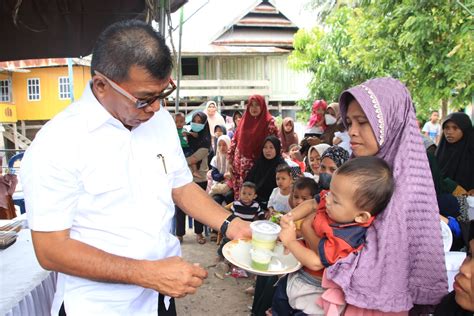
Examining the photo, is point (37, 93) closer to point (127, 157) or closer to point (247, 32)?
point (247, 32)

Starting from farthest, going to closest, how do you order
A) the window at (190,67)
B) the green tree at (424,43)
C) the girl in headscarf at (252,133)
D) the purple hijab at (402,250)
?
the window at (190,67) → the girl in headscarf at (252,133) → the green tree at (424,43) → the purple hijab at (402,250)

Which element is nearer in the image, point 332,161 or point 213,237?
point 332,161

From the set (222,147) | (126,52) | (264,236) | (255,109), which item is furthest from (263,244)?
(222,147)

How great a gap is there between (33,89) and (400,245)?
2106 centimetres

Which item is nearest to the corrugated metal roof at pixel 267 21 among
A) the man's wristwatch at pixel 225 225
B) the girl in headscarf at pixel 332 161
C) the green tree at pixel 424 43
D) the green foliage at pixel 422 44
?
the green foliage at pixel 422 44

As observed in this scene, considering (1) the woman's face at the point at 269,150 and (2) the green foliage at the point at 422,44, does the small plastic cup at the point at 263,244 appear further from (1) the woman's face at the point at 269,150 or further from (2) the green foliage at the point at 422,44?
(2) the green foliage at the point at 422,44

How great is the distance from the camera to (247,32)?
63.1 ft

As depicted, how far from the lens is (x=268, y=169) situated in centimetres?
488

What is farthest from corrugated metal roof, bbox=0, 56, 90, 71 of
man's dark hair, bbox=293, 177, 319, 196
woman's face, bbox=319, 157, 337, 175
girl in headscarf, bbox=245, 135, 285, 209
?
woman's face, bbox=319, 157, 337, 175

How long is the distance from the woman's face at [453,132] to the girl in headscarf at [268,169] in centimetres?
204

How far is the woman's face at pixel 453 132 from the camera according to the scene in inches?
173

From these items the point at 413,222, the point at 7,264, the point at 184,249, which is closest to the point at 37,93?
the point at 184,249

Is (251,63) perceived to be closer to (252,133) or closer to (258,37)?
(258,37)

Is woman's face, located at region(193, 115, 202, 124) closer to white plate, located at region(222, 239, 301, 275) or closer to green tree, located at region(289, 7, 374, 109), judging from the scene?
white plate, located at region(222, 239, 301, 275)
